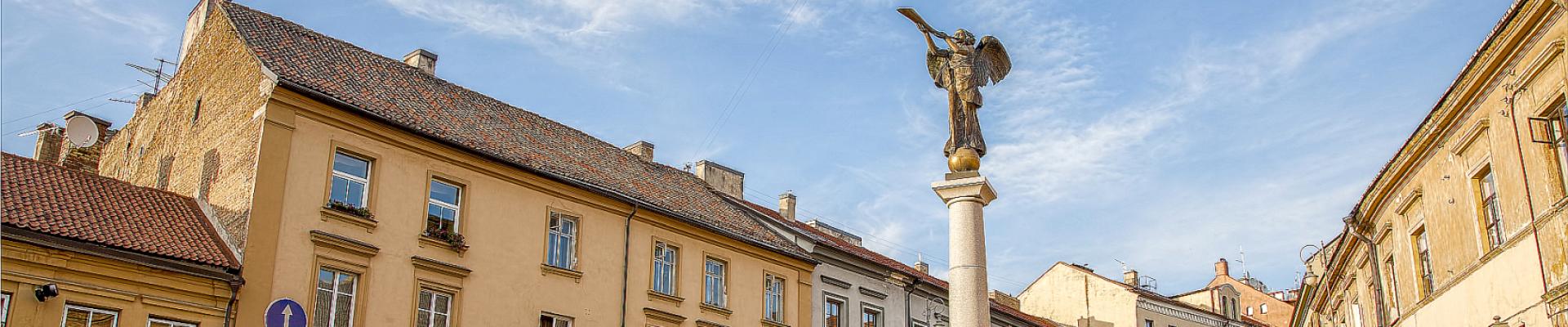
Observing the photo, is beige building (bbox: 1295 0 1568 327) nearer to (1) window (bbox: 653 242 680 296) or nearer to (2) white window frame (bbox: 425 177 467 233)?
(1) window (bbox: 653 242 680 296)

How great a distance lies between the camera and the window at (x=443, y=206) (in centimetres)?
2383

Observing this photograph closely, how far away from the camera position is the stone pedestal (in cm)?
1420

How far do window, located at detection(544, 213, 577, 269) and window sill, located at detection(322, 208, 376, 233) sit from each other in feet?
13.4

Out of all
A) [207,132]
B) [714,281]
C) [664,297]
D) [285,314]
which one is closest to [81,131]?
[207,132]

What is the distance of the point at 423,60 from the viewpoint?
2969 cm

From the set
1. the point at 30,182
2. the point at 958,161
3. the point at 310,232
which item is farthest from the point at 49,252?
the point at 958,161

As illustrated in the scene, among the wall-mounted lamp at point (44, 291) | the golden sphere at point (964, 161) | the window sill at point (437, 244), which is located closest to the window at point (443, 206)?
the window sill at point (437, 244)

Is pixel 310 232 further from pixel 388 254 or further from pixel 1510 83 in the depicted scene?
pixel 1510 83

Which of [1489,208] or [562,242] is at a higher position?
[562,242]

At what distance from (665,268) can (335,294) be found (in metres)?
8.34

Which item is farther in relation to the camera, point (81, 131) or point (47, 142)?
point (47, 142)

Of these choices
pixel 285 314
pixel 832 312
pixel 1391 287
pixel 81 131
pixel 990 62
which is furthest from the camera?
pixel 832 312

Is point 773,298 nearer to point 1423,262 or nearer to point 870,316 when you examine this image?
point 870,316

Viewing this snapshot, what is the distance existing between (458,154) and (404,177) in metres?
1.40
